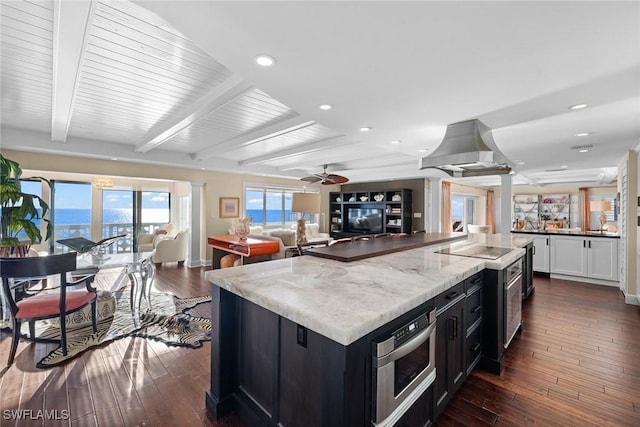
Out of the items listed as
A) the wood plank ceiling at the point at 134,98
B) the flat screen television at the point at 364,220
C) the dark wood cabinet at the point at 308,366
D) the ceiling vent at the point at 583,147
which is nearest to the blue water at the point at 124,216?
the flat screen television at the point at 364,220

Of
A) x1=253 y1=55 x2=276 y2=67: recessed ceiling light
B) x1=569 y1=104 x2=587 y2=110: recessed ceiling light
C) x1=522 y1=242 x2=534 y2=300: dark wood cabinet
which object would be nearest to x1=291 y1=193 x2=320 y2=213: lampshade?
x1=253 y1=55 x2=276 y2=67: recessed ceiling light

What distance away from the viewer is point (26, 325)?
121 inches

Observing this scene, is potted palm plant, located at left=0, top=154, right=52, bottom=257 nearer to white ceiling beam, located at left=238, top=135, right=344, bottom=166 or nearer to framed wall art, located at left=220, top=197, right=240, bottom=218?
white ceiling beam, located at left=238, top=135, right=344, bottom=166

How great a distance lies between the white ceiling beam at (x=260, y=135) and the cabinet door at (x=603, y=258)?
17.6 ft

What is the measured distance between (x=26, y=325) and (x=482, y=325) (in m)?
4.75

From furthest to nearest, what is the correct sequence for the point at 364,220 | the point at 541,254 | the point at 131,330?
the point at 364,220 → the point at 541,254 → the point at 131,330

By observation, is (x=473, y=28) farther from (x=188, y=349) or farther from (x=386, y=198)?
(x=386, y=198)

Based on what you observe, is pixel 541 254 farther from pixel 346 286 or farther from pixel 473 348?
pixel 346 286

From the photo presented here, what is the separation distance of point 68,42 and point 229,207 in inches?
211

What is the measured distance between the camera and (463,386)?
2.04m

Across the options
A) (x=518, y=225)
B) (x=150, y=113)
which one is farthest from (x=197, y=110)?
(x=518, y=225)

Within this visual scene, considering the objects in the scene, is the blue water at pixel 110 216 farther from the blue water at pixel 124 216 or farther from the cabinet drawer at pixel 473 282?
the cabinet drawer at pixel 473 282

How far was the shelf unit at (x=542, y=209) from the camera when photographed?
10.1m

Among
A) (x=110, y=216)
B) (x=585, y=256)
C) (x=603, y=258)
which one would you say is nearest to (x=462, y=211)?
(x=585, y=256)
